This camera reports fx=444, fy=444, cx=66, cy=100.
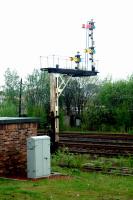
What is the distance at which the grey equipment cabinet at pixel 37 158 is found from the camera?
11.9m

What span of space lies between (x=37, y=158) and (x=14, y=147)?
0.94 meters

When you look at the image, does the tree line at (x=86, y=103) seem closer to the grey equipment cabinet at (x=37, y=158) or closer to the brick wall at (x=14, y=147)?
the brick wall at (x=14, y=147)

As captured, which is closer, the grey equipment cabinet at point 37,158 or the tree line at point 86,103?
the grey equipment cabinet at point 37,158

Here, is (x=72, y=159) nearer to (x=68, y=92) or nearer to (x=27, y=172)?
(x=27, y=172)

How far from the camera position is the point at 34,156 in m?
11.9

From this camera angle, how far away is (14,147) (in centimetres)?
1256

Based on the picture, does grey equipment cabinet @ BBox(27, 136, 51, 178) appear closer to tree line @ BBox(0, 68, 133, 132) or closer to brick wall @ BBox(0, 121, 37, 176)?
brick wall @ BBox(0, 121, 37, 176)

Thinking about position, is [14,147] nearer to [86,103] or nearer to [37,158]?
[37,158]

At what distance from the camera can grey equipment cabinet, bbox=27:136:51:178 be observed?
11906 millimetres

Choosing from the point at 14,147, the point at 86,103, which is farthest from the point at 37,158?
the point at 86,103

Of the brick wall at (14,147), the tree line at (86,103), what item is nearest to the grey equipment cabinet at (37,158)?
the brick wall at (14,147)

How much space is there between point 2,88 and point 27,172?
3999 cm

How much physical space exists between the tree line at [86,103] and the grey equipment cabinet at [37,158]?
55.8 ft

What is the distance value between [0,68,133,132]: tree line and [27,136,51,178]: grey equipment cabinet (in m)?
17.0
